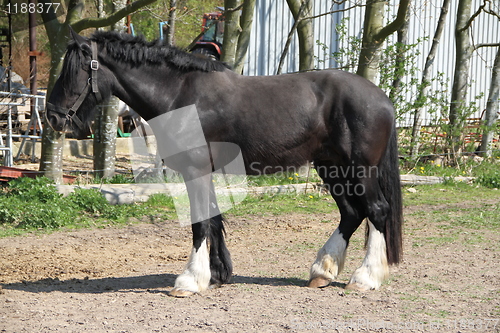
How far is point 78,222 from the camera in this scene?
6.93 meters

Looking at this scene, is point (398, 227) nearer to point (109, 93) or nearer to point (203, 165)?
point (203, 165)

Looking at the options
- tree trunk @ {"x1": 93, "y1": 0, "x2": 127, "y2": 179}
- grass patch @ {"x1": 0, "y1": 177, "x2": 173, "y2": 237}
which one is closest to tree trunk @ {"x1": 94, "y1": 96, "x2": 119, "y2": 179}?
tree trunk @ {"x1": 93, "y1": 0, "x2": 127, "y2": 179}

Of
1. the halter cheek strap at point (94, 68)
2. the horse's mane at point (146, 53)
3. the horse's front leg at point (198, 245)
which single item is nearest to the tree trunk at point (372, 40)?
the horse's mane at point (146, 53)

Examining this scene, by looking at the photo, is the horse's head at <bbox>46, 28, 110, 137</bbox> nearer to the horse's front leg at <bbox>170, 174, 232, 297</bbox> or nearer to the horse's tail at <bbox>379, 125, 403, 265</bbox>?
the horse's front leg at <bbox>170, 174, 232, 297</bbox>

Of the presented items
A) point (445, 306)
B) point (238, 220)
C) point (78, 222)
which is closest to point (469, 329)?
point (445, 306)

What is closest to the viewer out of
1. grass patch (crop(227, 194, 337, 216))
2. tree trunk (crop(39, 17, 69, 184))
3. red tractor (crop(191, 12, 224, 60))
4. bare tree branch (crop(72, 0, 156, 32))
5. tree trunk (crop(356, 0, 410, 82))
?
bare tree branch (crop(72, 0, 156, 32))

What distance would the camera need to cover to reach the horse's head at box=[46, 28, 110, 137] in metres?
4.31

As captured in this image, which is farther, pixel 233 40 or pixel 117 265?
pixel 233 40

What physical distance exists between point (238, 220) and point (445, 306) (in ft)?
11.8

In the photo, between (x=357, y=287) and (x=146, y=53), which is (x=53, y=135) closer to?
(x=146, y=53)

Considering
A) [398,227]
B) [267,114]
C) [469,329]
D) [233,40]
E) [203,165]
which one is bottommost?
[469,329]

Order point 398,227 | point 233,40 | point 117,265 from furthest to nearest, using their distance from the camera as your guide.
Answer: point 233,40
point 117,265
point 398,227

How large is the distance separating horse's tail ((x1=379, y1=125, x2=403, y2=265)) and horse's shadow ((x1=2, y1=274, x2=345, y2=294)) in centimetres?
53

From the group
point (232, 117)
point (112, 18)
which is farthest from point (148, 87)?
point (112, 18)
